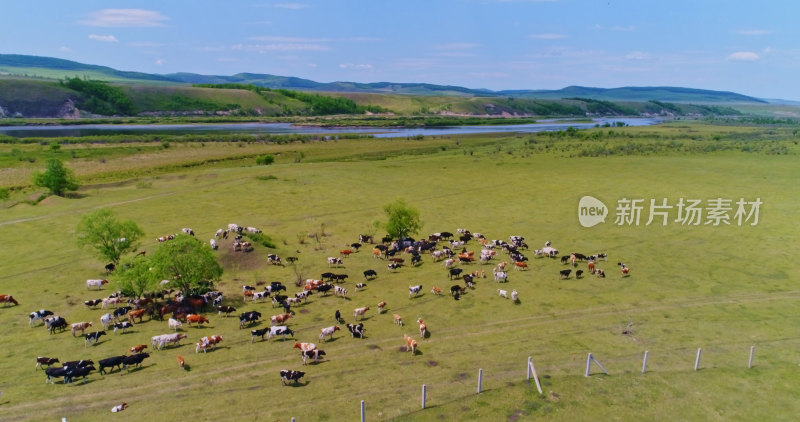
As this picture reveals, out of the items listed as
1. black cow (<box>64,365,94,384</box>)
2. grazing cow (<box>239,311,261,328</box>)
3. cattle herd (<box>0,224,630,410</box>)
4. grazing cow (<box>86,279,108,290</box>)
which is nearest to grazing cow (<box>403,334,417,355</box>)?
cattle herd (<box>0,224,630,410</box>)

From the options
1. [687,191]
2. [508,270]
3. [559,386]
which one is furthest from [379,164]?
[559,386]

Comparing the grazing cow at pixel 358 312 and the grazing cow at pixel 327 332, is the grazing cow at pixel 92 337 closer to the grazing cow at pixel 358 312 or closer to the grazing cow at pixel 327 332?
the grazing cow at pixel 327 332

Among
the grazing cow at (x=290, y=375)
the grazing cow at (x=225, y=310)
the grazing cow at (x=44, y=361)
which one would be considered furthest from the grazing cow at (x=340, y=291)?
the grazing cow at (x=44, y=361)

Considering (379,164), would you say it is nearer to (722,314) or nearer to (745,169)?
(745,169)

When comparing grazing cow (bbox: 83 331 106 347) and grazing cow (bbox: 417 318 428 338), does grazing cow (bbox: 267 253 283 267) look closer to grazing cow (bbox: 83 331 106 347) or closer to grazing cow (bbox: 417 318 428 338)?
grazing cow (bbox: 83 331 106 347)

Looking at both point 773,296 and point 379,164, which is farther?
point 379,164

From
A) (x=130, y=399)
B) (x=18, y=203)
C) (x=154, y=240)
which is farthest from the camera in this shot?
(x=18, y=203)

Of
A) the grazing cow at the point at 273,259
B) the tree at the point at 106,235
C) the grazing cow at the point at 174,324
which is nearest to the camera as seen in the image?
the grazing cow at the point at 174,324
